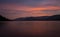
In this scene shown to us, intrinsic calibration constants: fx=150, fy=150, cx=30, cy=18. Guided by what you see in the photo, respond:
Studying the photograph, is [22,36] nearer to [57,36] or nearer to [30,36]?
[30,36]

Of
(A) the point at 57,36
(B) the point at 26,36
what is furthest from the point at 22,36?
(A) the point at 57,36

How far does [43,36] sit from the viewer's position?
6.38 m

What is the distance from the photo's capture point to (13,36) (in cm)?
624

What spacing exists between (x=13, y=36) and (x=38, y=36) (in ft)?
3.41

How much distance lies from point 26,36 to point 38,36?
50 cm

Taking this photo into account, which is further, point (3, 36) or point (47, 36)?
point (47, 36)

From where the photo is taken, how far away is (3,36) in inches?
234

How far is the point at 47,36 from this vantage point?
6.35 metres

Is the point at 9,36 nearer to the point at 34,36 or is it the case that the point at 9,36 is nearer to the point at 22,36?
the point at 22,36

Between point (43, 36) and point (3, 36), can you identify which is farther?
point (43, 36)

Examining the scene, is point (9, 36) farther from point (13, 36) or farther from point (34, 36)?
point (34, 36)

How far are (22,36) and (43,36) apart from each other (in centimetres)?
90

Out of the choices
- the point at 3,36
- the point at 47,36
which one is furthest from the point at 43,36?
the point at 3,36

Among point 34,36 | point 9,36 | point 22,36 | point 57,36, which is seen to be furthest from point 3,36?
point 57,36
